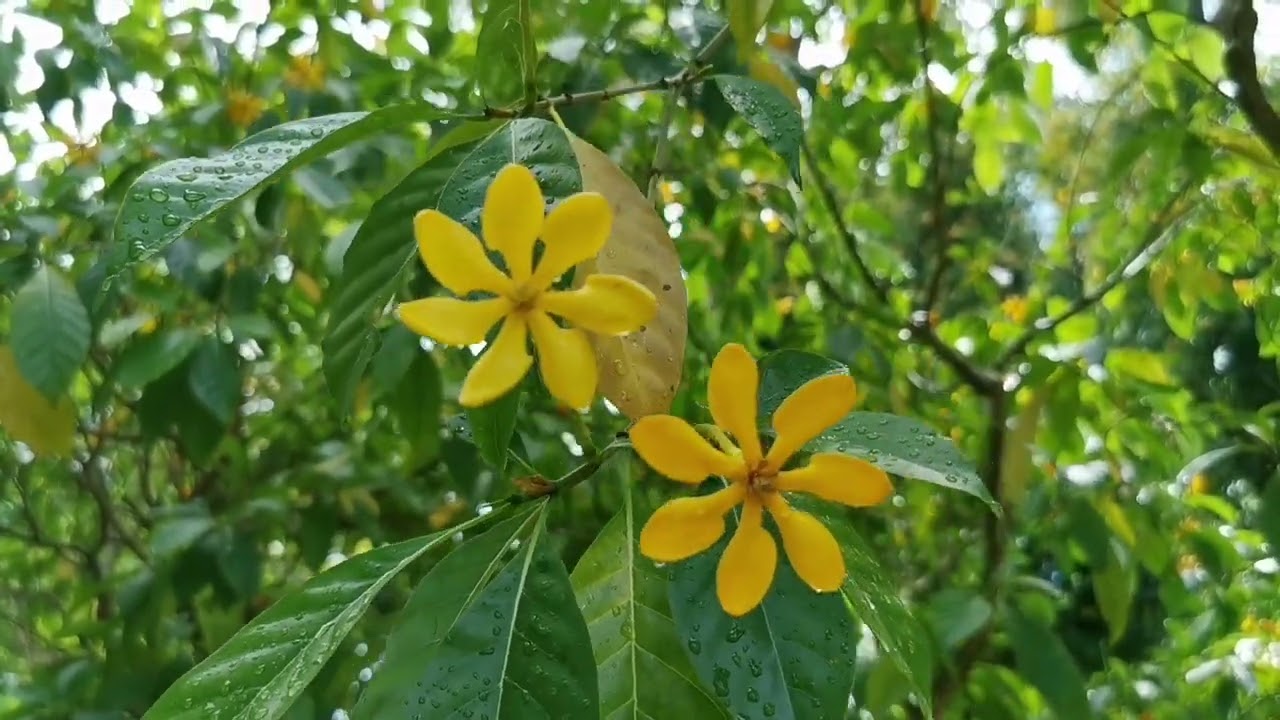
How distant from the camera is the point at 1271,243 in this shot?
104cm

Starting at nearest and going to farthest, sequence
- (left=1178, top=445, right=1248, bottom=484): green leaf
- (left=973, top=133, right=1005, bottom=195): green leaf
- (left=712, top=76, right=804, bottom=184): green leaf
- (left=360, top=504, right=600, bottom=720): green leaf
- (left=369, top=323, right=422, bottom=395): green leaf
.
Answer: (left=360, top=504, right=600, bottom=720): green leaf < (left=712, top=76, right=804, bottom=184): green leaf < (left=369, top=323, right=422, bottom=395): green leaf < (left=1178, top=445, right=1248, bottom=484): green leaf < (left=973, top=133, right=1005, bottom=195): green leaf

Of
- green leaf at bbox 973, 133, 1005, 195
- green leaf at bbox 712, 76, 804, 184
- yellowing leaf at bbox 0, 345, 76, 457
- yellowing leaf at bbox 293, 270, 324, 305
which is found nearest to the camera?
green leaf at bbox 712, 76, 804, 184

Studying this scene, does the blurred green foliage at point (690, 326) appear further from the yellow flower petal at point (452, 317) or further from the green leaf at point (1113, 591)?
the yellow flower petal at point (452, 317)

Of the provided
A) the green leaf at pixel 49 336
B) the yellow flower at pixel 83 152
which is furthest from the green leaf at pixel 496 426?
the yellow flower at pixel 83 152

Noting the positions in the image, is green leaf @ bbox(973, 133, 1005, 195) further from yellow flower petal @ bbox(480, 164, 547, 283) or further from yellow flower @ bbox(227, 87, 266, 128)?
yellow flower petal @ bbox(480, 164, 547, 283)

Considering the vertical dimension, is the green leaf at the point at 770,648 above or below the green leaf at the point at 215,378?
above

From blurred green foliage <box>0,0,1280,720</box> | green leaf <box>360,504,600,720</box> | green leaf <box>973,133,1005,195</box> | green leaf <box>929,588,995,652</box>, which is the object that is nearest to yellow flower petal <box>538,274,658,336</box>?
green leaf <box>360,504,600,720</box>

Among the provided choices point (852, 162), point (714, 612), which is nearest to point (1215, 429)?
point (852, 162)

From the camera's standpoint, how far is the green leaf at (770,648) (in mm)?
387

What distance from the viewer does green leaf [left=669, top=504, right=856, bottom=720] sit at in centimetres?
39

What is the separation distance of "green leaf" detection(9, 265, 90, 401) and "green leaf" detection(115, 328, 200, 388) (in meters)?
0.08

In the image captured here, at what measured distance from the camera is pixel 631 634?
1.40 ft

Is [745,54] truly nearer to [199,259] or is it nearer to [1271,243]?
[199,259]

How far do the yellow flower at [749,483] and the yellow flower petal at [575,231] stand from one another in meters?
0.07
